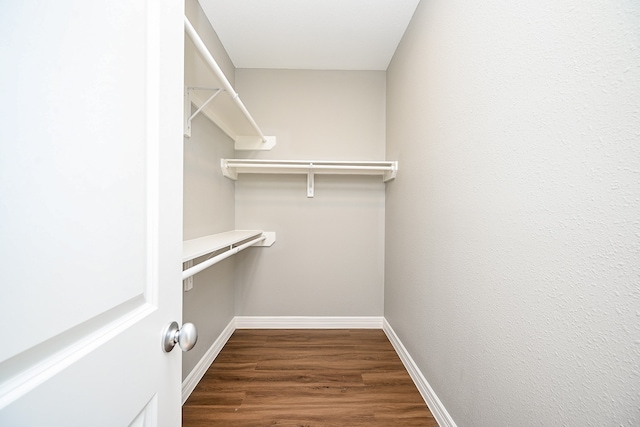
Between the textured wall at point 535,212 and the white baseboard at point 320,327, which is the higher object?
the textured wall at point 535,212

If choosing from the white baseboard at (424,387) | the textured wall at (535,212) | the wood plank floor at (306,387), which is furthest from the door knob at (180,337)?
the white baseboard at (424,387)

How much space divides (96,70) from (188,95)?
106 cm

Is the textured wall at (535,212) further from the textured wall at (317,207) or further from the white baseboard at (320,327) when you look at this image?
the textured wall at (317,207)

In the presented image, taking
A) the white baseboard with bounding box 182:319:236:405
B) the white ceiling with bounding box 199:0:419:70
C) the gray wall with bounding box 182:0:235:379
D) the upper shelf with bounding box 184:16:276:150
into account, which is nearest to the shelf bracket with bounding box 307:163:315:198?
the upper shelf with bounding box 184:16:276:150

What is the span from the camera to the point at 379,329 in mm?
2137

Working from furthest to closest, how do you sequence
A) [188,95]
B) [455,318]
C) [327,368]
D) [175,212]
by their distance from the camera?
[327,368] → [188,95] → [455,318] → [175,212]

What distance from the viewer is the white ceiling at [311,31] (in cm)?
151

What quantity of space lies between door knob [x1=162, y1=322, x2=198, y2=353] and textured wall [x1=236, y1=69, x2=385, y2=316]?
5.47 feet

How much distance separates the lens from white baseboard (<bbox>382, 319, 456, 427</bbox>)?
114 centimetres

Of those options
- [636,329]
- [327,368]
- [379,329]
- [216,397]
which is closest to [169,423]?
[636,329]

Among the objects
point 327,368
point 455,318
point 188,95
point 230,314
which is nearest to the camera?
point 455,318

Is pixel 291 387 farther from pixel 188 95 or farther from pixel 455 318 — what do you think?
pixel 188 95

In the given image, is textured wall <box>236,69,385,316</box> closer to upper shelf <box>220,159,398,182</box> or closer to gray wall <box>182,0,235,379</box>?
upper shelf <box>220,159,398,182</box>

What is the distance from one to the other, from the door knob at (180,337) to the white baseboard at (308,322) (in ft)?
5.77
